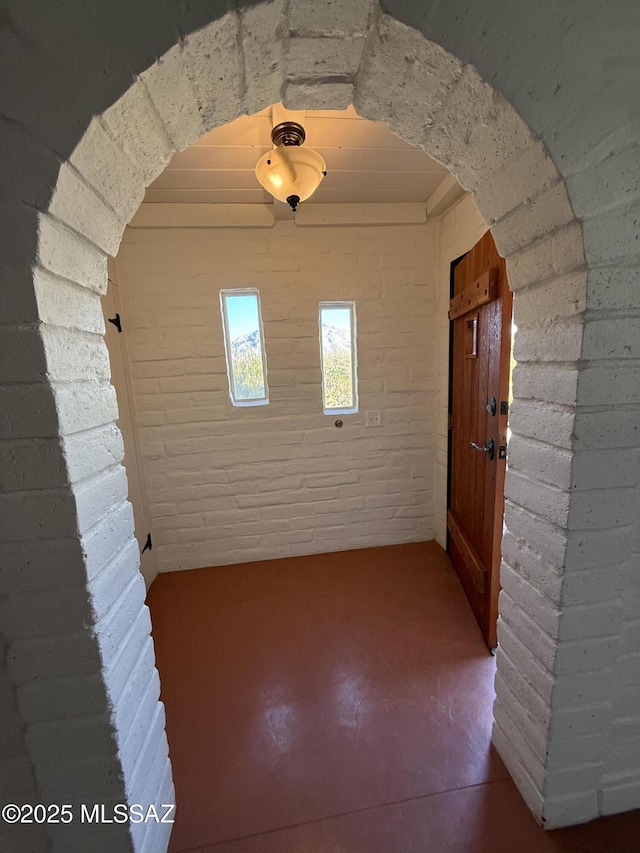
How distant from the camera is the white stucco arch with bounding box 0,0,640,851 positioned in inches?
22.2

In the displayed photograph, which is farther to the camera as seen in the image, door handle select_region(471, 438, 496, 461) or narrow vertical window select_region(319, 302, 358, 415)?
narrow vertical window select_region(319, 302, 358, 415)

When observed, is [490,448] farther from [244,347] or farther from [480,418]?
[244,347]

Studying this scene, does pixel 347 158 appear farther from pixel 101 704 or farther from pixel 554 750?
pixel 554 750

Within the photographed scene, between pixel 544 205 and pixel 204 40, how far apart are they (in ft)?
2.27

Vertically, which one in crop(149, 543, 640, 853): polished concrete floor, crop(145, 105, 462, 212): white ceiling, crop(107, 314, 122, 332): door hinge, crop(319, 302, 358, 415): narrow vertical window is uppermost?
crop(145, 105, 462, 212): white ceiling

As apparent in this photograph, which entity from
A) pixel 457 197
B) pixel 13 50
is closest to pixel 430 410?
pixel 457 197

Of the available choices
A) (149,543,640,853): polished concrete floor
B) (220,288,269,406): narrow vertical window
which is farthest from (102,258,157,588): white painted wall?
(220,288,269,406): narrow vertical window

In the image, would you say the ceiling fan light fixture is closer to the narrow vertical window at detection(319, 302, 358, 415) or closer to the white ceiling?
the white ceiling

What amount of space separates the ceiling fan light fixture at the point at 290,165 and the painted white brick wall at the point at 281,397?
75 cm

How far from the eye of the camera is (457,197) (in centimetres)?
187

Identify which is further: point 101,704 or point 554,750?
point 554,750

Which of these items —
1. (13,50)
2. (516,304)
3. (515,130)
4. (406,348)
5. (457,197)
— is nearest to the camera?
(13,50)

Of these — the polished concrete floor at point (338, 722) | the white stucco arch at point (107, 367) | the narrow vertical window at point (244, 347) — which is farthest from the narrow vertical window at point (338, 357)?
the white stucco arch at point (107, 367)

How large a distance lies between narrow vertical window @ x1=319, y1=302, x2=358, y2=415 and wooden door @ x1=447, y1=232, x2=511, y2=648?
2.01ft
